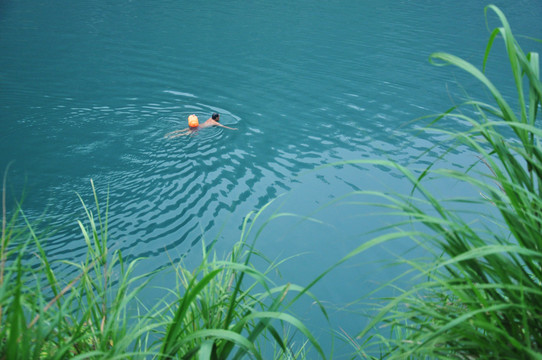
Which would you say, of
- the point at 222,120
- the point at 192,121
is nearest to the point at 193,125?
the point at 192,121

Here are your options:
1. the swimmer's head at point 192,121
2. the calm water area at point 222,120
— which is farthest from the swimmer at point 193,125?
the calm water area at point 222,120

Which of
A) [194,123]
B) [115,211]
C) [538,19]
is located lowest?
[115,211]

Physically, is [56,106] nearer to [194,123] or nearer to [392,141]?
[194,123]

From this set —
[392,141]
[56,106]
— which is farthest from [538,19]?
[56,106]

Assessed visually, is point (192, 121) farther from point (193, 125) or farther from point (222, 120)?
point (222, 120)

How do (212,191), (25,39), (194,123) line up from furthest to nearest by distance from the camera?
1. (25,39)
2. (194,123)
3. (212,191)

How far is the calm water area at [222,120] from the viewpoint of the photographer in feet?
14.5

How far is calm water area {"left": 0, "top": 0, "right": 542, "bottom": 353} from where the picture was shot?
4418 mm

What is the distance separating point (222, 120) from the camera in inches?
278

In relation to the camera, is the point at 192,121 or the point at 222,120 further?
the point at 222,120

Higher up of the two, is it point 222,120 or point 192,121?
point 192,121

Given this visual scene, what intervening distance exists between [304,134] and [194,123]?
1.72 meters

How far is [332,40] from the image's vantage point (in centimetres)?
1191

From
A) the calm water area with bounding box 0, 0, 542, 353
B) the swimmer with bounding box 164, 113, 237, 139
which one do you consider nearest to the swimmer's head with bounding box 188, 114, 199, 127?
the swimmer with bounding box 164, 113, 237, 139
